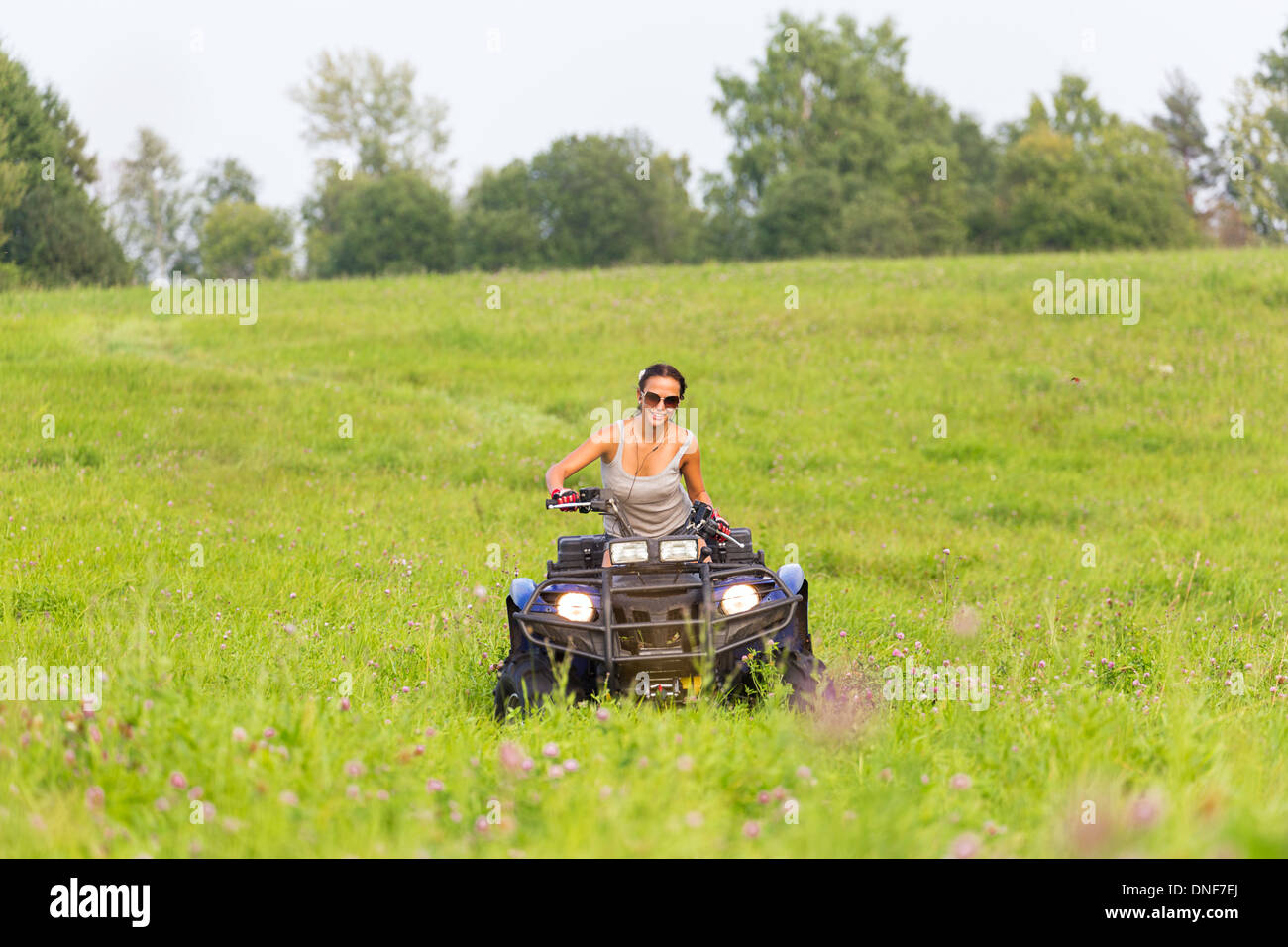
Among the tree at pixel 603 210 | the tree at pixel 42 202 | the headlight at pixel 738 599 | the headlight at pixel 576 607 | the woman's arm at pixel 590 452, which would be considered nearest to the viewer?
the headlight at pixel 576 607

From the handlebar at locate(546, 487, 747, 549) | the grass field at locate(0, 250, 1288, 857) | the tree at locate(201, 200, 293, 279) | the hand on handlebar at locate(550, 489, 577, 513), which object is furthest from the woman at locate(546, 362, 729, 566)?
the tree at locate(201, 200, 293, 279)

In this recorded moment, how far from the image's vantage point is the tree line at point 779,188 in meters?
60.8

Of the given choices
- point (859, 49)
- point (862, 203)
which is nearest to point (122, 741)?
point (862, 203)

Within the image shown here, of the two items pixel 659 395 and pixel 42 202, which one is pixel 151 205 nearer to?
pixel 42 202

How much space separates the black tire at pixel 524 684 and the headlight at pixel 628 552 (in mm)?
596

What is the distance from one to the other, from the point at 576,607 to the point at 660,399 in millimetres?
1361

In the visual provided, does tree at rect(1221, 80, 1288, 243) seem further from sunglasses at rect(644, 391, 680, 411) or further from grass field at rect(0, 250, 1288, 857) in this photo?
sunglasses at rect(644, 391, 680, 411)

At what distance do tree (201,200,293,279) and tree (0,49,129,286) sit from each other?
32.8m

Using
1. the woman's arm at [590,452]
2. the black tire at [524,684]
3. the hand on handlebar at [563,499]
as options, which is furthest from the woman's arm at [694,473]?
the black tire at [524,684]

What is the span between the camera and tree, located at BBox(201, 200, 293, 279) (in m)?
74.8

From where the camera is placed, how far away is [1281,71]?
2894 inches

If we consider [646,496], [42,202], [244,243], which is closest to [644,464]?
[646,496]

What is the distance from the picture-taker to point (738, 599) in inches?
214

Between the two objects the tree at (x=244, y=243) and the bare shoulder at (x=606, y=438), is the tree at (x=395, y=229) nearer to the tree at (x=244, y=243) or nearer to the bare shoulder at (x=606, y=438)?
the tree at (x=244, y=243)
